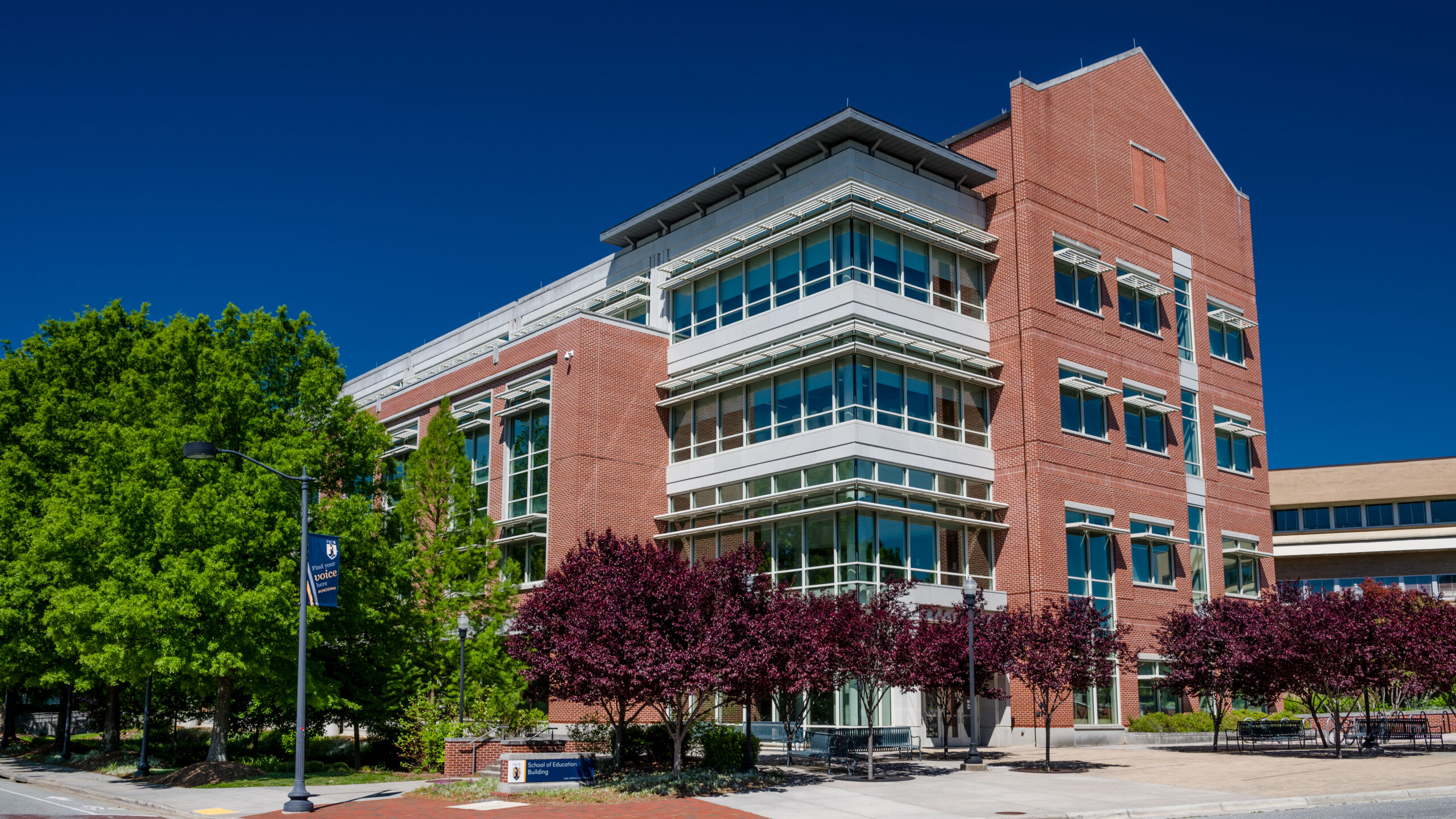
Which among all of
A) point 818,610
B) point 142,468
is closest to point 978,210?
point 818,610

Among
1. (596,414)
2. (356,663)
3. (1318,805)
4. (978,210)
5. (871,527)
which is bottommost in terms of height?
(1318,805)

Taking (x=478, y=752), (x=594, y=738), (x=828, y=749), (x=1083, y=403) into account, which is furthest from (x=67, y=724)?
(x=1083, y=403)

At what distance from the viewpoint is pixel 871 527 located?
36062 millimetres

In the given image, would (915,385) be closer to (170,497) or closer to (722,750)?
(722,750)

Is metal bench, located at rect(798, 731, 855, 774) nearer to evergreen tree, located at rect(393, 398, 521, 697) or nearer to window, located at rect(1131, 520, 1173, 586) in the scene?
evergreen tree, located at rect(393, 398, 521, 697)

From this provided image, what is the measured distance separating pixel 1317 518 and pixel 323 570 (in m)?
63.8

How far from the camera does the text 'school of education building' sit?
3759 cm

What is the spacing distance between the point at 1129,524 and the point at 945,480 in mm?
8024

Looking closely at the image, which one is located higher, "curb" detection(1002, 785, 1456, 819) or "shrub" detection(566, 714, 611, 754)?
"shrub" detection(566, 714, 611, 754)

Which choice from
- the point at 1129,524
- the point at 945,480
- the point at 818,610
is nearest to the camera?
the point at 818,610

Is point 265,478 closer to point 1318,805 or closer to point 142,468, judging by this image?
point 142,468

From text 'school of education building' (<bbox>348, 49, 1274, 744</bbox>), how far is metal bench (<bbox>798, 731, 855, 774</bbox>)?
6.18 feet

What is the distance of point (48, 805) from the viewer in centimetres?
2356

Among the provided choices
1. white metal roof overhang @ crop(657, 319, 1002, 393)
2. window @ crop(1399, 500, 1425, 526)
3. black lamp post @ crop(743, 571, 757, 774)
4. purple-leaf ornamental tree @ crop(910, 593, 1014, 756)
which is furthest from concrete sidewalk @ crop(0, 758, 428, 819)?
window @ crop(1399, 500, 1425, 526)
